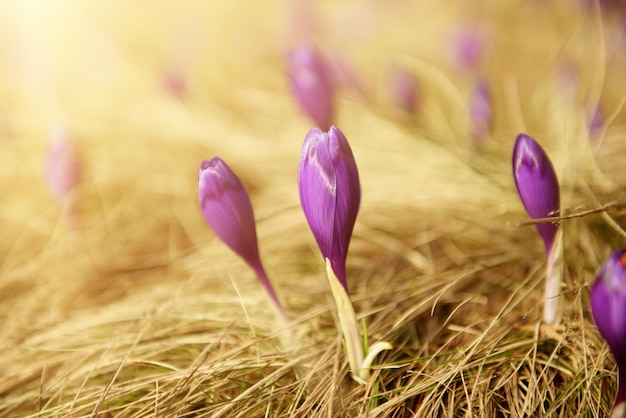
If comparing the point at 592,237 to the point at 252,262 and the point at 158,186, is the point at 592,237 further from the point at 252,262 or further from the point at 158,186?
the point at 158,186

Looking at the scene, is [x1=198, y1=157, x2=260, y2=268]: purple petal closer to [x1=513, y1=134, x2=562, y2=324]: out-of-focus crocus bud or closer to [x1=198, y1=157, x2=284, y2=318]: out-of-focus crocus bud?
[x1=198, y1=157, x2=284, y2=318]: out-of-focus crocus bud

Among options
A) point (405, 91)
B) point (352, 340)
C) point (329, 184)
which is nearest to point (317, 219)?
point (329, 184)

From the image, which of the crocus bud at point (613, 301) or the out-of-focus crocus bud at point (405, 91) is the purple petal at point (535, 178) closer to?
the crocus bud at point (613, 301)

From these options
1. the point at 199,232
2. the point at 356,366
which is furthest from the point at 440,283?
the point at 199,232


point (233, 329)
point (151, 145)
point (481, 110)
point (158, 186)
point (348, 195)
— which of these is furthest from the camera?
point (151, 145)

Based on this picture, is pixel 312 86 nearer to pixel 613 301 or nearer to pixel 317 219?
pixel 317 219

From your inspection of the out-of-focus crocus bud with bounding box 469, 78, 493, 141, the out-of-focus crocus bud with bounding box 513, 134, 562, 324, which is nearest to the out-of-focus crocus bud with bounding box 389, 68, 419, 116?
the out-of-focus crocus bud with bounding box 469, 78, 493, 141
